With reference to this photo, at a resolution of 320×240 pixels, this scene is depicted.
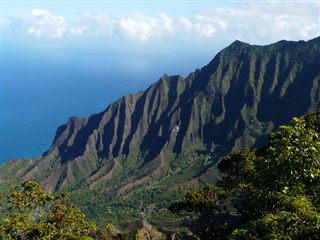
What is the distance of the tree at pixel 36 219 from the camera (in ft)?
103

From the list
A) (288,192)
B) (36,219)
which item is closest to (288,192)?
(288,192)

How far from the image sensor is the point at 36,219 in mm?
36406

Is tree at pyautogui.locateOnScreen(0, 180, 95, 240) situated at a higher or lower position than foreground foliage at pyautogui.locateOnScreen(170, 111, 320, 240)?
lower

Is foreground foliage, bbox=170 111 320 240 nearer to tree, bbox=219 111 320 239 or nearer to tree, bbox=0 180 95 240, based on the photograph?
tree, bbox=219 111 320 239

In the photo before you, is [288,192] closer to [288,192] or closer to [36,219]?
[288,192]

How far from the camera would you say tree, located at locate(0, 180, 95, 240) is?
103 ft

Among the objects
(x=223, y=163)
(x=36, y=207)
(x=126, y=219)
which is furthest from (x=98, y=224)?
(x=36, y=207)

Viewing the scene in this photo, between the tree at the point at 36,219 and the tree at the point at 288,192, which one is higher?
the tree at the point at 288,192

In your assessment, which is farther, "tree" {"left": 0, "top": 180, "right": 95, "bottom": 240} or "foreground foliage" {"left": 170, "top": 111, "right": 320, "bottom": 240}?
"tree" {"left": 0, "top": 180, "right": 95, "bottom": 240}

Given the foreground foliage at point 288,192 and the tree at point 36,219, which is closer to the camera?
the foreground foliage at point 288,192

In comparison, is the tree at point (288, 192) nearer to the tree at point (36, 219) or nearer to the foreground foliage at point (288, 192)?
the foreground foliage at point (288, 192)

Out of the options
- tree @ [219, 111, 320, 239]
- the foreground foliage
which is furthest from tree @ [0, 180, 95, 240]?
tree @ [219, 111, 320, 239]

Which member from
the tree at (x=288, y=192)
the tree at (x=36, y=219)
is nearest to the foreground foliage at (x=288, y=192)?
the tree at (x=288, y=192)

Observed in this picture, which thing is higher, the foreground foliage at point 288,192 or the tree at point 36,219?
the foreground foliage at point 288,192
